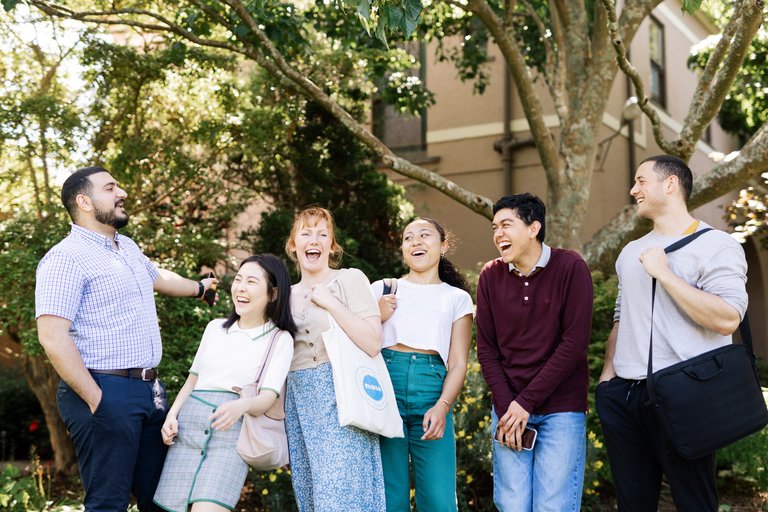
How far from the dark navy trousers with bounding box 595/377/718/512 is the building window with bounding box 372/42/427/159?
30.8 ft

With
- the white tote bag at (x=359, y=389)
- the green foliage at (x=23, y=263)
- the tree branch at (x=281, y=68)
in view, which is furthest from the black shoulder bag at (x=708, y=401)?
the green foliage at (x=23, y=263)

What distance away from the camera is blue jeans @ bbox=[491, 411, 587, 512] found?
3.65 metres

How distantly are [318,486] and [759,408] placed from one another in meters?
2.04

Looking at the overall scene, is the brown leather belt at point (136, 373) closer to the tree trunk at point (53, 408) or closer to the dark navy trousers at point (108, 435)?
the dark navy trousers at point (108, 435)

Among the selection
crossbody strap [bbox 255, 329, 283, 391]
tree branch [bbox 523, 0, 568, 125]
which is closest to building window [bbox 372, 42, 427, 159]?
tree branch [bbox 523, 0, 568, 125]

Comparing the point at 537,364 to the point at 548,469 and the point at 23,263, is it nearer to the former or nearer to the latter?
the point at 548,469

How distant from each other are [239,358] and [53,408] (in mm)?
5286

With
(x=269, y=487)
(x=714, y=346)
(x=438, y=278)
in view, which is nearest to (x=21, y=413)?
(x=269, y=487)

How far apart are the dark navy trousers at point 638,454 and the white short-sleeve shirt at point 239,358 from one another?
159 centimetres

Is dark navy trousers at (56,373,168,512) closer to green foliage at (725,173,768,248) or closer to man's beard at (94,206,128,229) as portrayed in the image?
man's beard at (94,206,128,229)

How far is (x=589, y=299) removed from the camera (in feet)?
12.2

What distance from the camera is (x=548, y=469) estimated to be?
144 inches

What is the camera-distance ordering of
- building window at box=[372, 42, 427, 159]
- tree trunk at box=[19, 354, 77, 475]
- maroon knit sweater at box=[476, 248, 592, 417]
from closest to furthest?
maroon knit sweater at box=[476, 248, 592, 417] < tree trunk at box=[19, 354, 77, 475] < building window at box=[372, 42, 427, 159]

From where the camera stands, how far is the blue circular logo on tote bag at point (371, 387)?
361 cm
